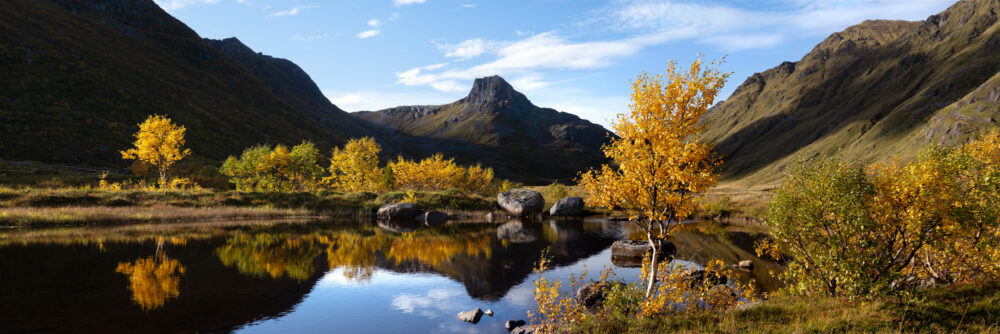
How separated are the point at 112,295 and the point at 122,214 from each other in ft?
110

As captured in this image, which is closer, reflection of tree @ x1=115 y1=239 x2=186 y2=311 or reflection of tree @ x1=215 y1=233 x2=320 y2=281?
reflection of tree @ x1=115 y1=239 x2=186 y2=311

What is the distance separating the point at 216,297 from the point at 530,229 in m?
35.4

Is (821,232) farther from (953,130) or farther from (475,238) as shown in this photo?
(953,130)

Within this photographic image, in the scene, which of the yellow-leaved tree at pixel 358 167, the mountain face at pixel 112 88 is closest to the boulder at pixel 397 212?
the yellow-leaved tree at pixel 358 167

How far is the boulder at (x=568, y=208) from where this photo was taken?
65188 mm

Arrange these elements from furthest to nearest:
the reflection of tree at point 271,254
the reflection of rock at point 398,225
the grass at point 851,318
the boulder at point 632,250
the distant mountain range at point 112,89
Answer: the distant mountain range at point 112,89 → the reflection of rock at point 398,225 → the boulder at point 632,250 → the reflection of tree at point 271,254 → the grass at point 851,318

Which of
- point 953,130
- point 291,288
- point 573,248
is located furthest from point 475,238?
point 953,130

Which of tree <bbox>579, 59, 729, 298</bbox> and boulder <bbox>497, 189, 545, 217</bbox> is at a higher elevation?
tree <bbox>579, 59, 729, 298</bbox>

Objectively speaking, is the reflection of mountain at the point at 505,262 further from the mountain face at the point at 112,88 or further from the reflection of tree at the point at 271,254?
the mountain face at the point at 112,88

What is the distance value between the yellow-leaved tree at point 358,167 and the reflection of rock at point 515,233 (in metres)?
31.0

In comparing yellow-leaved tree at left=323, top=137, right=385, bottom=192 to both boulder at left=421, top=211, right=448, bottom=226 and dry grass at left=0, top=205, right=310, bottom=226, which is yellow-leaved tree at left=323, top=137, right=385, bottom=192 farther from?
boulder at left=421, top=211, right=448, bottom=226

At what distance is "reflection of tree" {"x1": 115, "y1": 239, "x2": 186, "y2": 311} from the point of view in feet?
61.2

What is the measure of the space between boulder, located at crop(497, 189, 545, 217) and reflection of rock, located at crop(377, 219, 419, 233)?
49.1 ft

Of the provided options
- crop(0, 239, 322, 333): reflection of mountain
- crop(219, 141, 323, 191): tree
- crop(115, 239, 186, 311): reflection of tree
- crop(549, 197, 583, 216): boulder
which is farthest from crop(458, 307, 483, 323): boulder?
crop(219, 141, 323, 191): tree
